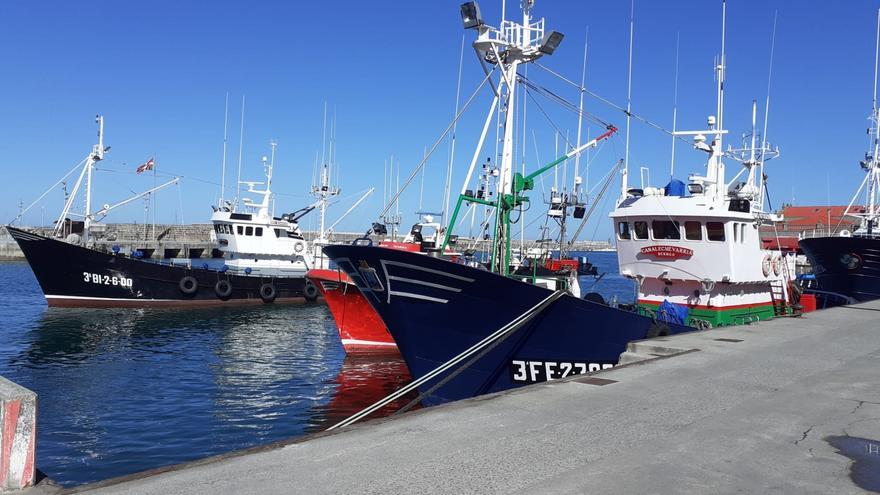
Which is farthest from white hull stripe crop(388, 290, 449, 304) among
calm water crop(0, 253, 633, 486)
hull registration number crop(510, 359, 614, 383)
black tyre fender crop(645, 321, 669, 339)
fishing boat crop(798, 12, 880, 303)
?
fishing boat crop(798, 12, 880, 303)

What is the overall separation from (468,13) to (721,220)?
300 inches

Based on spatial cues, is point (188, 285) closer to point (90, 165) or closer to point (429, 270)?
point (90, 165)

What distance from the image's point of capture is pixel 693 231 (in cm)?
1555

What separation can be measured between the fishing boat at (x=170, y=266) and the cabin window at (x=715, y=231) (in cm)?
2627

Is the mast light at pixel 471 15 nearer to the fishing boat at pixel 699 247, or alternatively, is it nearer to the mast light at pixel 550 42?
the mast light at pixel 550 42

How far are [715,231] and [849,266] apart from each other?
64.8 feet

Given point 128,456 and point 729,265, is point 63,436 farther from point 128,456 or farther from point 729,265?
point 729,265

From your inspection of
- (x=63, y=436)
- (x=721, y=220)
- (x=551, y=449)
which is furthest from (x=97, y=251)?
(x=551, y=449)

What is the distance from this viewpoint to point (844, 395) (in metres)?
8.29

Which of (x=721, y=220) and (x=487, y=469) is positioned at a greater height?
(x=721, y=220)

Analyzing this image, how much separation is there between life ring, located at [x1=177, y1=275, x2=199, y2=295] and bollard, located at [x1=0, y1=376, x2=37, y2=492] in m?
31.6

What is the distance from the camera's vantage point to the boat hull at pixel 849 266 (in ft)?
97.2

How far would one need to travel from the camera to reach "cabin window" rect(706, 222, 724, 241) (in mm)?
15320

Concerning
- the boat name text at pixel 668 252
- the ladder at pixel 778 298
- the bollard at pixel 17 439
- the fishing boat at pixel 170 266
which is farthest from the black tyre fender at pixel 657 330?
the fishing boat at pixel 170 266
